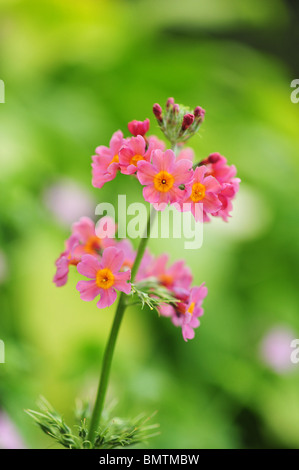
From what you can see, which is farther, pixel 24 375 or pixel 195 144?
pixel 195 144

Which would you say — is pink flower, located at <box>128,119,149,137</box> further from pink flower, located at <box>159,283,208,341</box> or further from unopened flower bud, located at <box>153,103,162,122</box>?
pink flower, located at <box>159,283,208,341</box>

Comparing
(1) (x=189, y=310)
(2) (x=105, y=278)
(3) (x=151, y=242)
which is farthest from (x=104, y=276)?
(3) (x=151, y=242)

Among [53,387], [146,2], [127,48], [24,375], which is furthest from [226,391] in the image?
[146,2]

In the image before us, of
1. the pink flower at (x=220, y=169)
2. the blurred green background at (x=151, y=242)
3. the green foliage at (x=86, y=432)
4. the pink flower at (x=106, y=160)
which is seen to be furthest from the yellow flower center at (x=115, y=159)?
the blurred green background at (x=151, y=242)

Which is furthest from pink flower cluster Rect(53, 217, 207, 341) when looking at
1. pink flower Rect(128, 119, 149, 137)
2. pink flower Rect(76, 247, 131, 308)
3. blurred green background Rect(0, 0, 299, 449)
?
blurred green background Rect(0, 0, 299, 449)

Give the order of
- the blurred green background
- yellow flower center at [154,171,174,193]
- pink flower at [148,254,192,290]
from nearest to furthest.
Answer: yellow flower center at [154,171,174,193] → pink flower at [148,254,192,290] → the blurred green background
